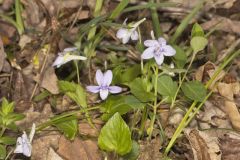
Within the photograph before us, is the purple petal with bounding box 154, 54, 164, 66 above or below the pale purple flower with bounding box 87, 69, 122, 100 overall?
Result: above

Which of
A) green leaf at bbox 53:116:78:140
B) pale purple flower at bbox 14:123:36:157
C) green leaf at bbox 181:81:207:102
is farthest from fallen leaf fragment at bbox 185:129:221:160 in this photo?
pale purple flower at bbox 14:123:36:157

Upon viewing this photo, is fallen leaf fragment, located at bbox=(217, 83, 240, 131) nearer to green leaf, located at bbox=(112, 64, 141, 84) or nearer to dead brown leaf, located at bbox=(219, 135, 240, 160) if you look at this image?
dead brown leaf, located at bbox=(219, 135, 240, 160)

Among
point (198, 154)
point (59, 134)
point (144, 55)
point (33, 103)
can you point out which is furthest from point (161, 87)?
point (33, 103)

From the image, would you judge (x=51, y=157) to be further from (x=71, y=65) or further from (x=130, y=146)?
(x=71, y=65)

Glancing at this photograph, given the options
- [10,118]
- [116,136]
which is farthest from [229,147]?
[10,118]

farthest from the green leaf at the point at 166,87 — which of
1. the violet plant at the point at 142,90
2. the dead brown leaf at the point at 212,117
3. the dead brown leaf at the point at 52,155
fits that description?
the dead brown leaf at the point at 52,155

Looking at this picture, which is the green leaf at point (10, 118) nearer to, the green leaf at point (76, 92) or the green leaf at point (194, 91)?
the green leaf at point (76, 92)
